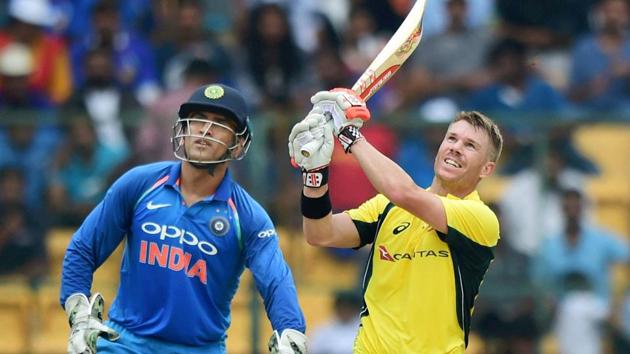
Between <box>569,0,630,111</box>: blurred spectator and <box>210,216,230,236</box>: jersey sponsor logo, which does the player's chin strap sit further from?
<box>569,0,630,111</box>: blurred spectator

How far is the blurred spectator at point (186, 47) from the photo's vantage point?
13.2 m

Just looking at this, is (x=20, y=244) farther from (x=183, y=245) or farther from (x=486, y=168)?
(x=486, y=168)

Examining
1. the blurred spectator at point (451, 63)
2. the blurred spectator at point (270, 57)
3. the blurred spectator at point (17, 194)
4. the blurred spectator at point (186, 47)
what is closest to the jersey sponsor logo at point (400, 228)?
the blurred spectator at point (451, 63)

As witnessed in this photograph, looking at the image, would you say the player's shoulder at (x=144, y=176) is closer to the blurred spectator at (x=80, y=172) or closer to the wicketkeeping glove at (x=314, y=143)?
the wicketkeeping glove at (x=314, y=143)

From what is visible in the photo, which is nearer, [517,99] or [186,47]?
[517,99]

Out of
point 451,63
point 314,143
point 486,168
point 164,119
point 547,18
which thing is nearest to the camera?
point 314,143

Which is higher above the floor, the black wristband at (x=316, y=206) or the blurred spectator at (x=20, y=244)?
the blurred spectator at (x=20, y=244)

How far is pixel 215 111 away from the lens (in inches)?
305

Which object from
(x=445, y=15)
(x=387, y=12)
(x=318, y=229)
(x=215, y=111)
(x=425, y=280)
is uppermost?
(x=387, y=12)

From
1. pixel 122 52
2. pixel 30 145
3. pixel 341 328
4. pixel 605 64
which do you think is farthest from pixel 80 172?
pixel 605 64

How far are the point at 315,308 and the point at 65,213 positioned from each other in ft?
7.39

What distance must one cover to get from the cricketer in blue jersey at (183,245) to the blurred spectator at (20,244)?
4.46 metres

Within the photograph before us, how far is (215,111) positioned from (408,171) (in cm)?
413

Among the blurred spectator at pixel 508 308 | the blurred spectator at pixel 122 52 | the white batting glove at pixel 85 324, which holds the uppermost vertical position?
the blurred spectator at pixel 122 52
